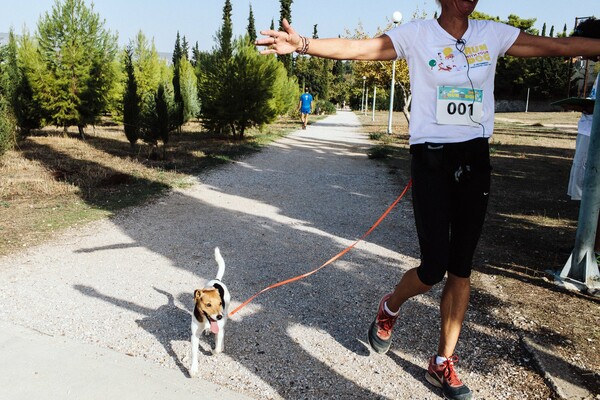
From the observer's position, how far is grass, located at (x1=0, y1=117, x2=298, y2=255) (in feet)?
20.2

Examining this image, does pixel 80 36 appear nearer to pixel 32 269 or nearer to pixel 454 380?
pixel 32 269

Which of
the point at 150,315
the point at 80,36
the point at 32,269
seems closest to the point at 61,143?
the point at 80,36

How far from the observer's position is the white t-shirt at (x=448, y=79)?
2393 mm

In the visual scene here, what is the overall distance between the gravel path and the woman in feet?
1.82

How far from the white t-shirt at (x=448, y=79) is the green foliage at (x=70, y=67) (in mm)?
17585

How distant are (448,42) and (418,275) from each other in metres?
1.29

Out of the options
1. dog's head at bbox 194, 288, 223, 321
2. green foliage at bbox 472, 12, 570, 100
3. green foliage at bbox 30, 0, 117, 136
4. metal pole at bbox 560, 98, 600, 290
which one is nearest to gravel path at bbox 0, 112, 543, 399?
dog's head at bbox 194, 288, 223, 321

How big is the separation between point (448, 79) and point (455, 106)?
0.49 ft

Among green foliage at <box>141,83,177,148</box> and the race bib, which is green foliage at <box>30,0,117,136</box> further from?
the race bib

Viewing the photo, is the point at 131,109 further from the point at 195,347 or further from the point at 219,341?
the point at 195,347

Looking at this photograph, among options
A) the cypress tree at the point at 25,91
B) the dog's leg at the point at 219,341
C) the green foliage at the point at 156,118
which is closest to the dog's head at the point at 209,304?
the dog's leg at the point at 219,341

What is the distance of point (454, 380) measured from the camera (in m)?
2.54

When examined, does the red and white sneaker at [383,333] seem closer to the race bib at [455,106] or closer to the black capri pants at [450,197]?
the black capri pants at [450,197]

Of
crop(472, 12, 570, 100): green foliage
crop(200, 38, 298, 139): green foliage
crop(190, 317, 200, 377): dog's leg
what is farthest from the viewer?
crop(472, 12, 570, 100): green foliage
